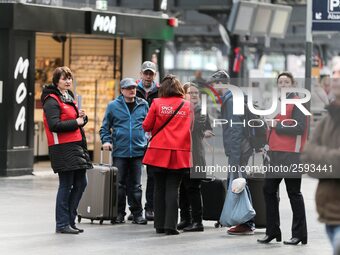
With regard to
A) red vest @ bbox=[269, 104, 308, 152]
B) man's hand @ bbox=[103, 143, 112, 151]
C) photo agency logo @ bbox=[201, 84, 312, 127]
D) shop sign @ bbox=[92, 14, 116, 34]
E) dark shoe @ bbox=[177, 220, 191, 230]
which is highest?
shop sign @ bbox=[92, 14, 116, 34]

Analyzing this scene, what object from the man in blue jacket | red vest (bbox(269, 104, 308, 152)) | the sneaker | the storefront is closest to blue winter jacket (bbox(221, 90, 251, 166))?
the man in blue jacket

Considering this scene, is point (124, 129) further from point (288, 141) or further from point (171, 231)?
point (288, 141)

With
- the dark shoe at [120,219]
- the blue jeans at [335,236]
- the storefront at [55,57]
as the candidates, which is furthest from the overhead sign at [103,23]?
the blue jeans at [335,236]

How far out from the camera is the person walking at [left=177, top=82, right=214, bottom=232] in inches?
515

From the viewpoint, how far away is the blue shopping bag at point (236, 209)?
41.7ft

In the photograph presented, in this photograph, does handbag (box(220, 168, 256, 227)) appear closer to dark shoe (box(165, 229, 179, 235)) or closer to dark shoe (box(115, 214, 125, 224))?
dark shoe (box(165, 229, 179, 235))

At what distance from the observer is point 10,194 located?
17.1 m

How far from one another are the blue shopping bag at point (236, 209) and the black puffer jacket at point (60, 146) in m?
1.72

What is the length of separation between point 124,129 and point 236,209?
186cm

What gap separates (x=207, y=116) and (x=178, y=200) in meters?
1.08

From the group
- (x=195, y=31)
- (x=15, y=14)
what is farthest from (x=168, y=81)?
(x=195, y=31)

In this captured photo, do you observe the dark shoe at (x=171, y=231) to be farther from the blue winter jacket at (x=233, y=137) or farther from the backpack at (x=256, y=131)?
the backpack at (x=256, y=131)

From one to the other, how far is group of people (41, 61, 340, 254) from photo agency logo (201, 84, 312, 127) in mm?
49

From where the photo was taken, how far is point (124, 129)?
1367cm
